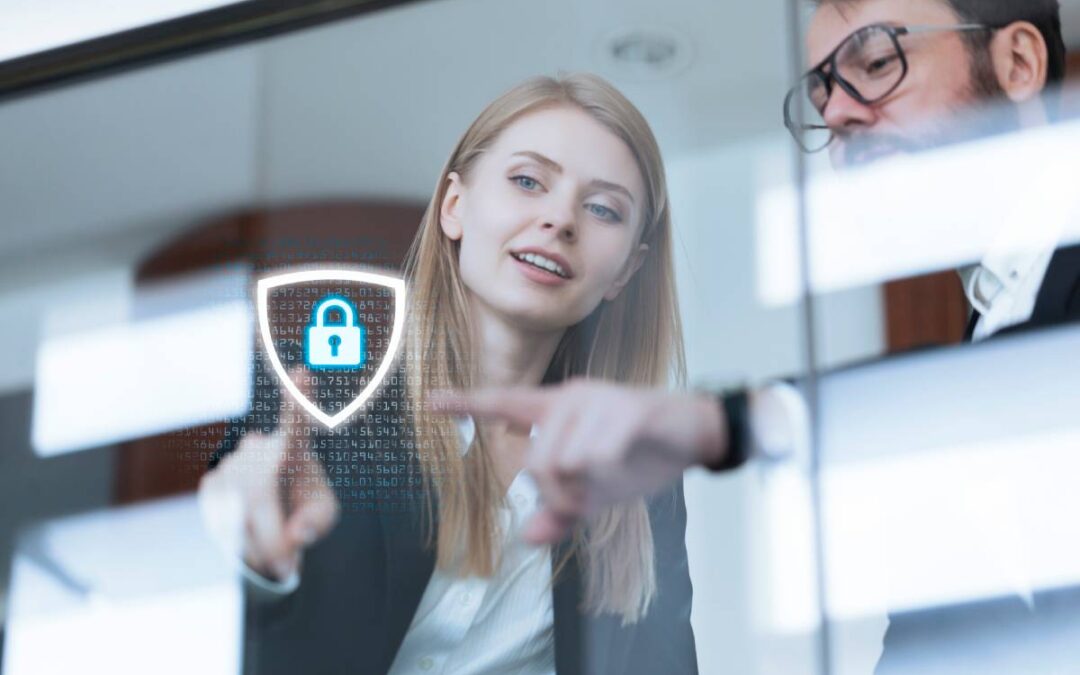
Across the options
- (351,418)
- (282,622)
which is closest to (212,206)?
(351,418)

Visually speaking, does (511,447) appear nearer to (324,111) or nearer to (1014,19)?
(324,111)

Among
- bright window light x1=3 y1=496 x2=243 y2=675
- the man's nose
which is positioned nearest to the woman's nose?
the man's nose

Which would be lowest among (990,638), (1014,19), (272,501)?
(990,638)

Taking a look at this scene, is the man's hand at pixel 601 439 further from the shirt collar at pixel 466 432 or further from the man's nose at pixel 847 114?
the man's nose at pixel 847 114

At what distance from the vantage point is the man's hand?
1427 mm

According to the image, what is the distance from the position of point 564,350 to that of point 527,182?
219mm

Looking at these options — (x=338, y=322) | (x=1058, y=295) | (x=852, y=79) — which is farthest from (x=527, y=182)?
(x=1058, y=295)

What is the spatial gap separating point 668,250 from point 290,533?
58 cm

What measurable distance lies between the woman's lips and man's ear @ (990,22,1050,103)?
57 cm

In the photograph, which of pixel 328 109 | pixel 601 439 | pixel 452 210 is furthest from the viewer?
pixel 328 109

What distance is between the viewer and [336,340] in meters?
1.80

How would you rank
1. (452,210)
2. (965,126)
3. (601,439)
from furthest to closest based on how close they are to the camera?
(452,210), (965,126), (601,439)

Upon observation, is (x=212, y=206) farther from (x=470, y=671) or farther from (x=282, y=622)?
(x=470, y=671)

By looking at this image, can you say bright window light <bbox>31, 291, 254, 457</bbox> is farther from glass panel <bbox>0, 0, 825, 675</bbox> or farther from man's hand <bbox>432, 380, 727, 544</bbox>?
man's hand <bbox>432, 380, 727, 544</bbox>
